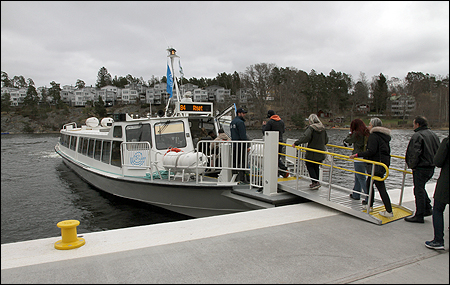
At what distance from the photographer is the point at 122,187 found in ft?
27.8

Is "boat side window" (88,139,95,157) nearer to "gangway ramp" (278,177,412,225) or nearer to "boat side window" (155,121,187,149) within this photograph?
"boat side window" (155,121,187,149)

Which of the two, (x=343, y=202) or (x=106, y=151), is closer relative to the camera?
(x=343, y=202)

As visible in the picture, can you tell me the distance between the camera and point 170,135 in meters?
8.69

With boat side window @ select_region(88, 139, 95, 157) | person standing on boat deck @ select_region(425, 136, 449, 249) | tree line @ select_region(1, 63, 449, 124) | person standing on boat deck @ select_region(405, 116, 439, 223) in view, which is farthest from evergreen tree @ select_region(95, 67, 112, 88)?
person standing on boat deck @ select_region(425, 136, 449, 249)

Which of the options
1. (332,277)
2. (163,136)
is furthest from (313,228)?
(163,136)

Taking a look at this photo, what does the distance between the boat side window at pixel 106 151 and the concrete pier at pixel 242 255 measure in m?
6.04

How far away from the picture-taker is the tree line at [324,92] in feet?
221

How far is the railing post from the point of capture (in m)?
5.62

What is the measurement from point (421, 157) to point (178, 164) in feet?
16.1

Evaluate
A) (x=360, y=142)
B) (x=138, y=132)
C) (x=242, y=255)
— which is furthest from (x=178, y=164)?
(x=360, y=142)

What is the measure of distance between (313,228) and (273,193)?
1.71 meters

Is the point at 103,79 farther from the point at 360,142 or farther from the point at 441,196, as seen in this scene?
the point at 441,196

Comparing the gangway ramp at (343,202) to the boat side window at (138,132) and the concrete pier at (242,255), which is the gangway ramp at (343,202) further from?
the boat side window at (138,132)

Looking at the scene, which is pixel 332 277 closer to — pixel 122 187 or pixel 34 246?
pixel 34 246
